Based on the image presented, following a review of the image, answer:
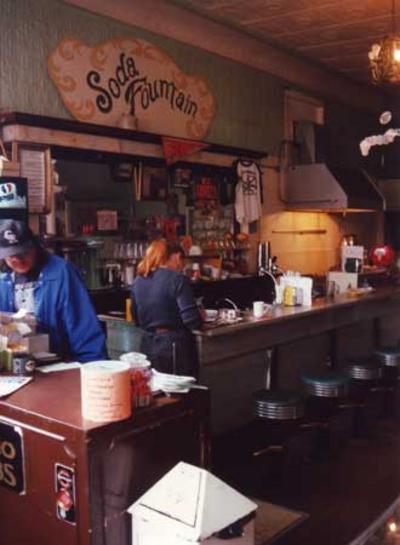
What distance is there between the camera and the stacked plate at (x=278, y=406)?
13.1 ft

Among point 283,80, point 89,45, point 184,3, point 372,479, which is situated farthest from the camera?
point 283,80

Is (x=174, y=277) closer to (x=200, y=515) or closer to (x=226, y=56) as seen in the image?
(x=200, y=515)

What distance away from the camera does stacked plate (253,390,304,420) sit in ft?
13.1

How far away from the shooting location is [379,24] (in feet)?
21.1

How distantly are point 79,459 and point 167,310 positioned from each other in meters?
2.37

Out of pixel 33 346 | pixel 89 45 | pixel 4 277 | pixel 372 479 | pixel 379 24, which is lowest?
pixel 372 479

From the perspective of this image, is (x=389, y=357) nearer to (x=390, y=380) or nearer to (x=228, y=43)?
(x=390, y=380)

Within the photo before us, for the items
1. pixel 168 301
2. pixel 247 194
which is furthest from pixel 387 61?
pixel 247 194

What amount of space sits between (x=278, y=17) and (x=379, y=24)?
3.61ft

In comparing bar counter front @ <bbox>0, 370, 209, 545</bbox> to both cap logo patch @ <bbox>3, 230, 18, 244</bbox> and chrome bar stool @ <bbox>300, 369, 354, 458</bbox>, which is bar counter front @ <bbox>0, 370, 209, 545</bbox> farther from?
chrome bar stool @ <bbox>300, 369, 354, 458</bbox>

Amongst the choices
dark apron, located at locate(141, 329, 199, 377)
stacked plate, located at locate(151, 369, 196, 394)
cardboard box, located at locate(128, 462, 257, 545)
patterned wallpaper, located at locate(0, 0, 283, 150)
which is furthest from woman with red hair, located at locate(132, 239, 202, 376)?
cardboard box, located at locate(128, 462, 257, 545)

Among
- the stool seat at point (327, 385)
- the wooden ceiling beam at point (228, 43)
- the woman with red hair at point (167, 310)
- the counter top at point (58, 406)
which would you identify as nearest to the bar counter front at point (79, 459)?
the counter top at point (58, 406)

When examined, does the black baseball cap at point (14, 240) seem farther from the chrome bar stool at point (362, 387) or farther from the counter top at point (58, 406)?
the chrome bar stool at point (362, 387)

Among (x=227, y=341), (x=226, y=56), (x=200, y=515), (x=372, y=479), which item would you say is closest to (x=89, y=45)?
(x=226, y=56)
